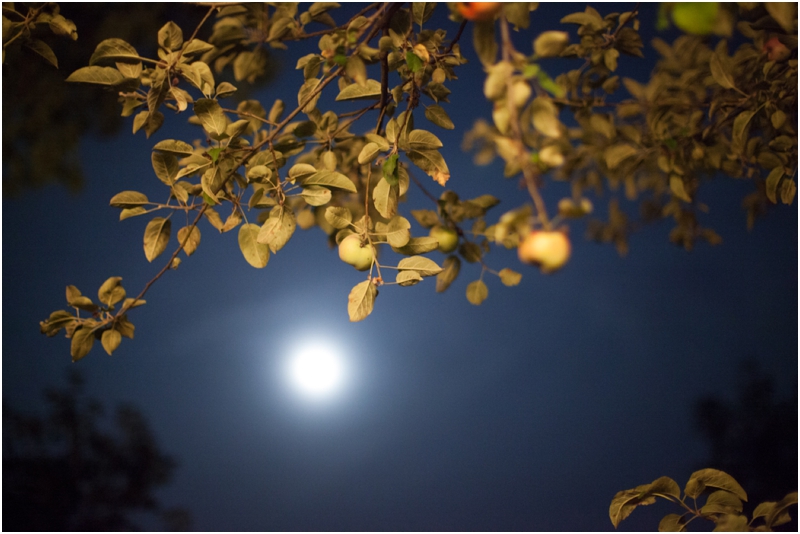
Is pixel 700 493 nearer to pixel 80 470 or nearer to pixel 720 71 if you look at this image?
pixel 720 71

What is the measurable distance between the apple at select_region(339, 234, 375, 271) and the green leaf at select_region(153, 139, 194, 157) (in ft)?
0.68

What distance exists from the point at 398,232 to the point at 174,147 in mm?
267

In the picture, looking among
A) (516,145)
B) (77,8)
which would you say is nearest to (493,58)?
(516,145)

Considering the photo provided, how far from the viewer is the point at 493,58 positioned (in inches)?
13.4

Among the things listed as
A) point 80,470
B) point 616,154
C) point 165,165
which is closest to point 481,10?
point 165,165

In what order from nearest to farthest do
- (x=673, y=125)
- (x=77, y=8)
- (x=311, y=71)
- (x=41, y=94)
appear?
(x=311, y=71) < (x=673, y=125) < (x=77, y=8) < (x=41, y=94)

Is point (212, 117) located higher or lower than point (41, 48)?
lower

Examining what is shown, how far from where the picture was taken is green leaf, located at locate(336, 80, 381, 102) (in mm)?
540

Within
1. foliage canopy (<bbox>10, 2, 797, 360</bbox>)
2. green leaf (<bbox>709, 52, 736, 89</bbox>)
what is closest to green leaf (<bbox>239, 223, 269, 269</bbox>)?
foliage canopy (<bbox>10, 2, 797, 360</bbox>)

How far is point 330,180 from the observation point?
50 centimetres

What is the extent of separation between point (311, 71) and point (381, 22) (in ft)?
0.32

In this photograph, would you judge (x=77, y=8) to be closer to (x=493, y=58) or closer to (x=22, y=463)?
(x=22, y=463)

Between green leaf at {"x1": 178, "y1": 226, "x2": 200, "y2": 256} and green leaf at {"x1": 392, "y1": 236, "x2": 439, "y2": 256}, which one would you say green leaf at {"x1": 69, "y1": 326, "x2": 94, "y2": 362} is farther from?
green leaf at {"x1": 392, "y1": 236, "x2": 439, "y2": 256}

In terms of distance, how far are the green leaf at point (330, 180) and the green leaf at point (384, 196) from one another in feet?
0.09
